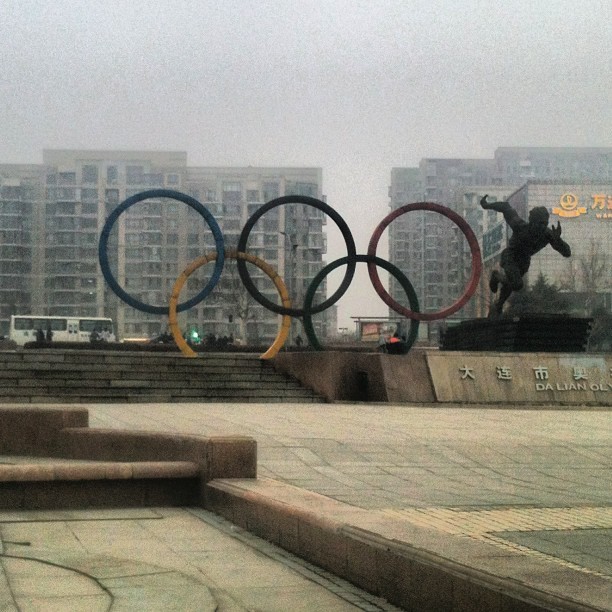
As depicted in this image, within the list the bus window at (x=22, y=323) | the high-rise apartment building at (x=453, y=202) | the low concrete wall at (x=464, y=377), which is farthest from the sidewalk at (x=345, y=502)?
the bus window at (x=22, y=323)

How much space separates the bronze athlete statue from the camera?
20.1 meters

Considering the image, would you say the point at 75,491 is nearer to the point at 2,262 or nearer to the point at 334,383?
the point at 334,383

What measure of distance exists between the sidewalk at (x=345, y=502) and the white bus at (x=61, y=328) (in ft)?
119

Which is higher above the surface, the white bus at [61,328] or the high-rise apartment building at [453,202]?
the high-rise apartment building at [453,202]

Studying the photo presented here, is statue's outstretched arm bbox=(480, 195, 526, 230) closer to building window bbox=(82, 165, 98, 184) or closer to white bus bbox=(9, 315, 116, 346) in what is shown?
white bus bbox=(9, 315, 116, 346)

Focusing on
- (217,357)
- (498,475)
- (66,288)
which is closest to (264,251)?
(66,288)

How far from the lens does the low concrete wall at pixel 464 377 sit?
656 inches

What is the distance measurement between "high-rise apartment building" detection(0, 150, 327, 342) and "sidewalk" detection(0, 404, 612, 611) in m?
39.3

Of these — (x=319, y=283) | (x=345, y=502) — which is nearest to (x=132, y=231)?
(x=319, y=283)

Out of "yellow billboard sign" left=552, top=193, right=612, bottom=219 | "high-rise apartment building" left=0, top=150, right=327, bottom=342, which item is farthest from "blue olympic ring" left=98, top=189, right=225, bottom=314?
"yellow billboard sign" left=552, top=193, right=612, bottom=219

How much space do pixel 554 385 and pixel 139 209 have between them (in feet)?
130

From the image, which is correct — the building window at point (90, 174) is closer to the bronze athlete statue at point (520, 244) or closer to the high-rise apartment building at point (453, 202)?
the high-rise apartment building at point (453, 202)

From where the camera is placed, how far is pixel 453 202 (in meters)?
56.1

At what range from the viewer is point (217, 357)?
19406mm
